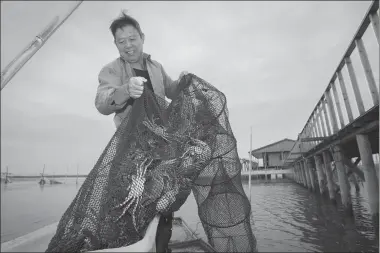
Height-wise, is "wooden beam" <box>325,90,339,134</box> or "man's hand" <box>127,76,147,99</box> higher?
"wooden beam" <box>325,90,339,134</box>

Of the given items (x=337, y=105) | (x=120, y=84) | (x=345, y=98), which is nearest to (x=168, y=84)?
(x=120, y=84)

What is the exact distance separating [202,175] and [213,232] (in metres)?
0.66

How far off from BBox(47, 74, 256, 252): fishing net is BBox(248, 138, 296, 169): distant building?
134ft

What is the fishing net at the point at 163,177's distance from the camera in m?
1.42

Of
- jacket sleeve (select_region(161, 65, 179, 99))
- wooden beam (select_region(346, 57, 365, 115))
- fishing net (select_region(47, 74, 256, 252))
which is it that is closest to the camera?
fishing net (select_region(47, 74, 256, 252))

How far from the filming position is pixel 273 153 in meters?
42.1

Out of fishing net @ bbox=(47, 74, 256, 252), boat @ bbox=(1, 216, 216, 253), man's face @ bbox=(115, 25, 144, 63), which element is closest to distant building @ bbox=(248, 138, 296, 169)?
boat @ bbox=(1, 216, 216, 253)

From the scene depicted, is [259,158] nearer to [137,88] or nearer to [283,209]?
[283,209]

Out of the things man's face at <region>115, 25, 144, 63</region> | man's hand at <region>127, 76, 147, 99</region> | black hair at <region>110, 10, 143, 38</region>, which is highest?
black hair at <region>110, 10, 143, 38</region>

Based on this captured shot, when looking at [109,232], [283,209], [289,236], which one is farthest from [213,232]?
[283,209]

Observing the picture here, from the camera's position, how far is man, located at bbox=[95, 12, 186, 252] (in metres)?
1.85

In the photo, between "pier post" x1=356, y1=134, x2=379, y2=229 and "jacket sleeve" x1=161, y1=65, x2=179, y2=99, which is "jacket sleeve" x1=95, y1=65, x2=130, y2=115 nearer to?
"jacket sleeve" x1=161, y1=65, x2=179, y2=99

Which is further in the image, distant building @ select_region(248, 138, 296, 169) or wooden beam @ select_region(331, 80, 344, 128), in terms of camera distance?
distant building @ select_region(248, 138, 296, 169)

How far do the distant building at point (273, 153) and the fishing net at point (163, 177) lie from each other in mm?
40857
